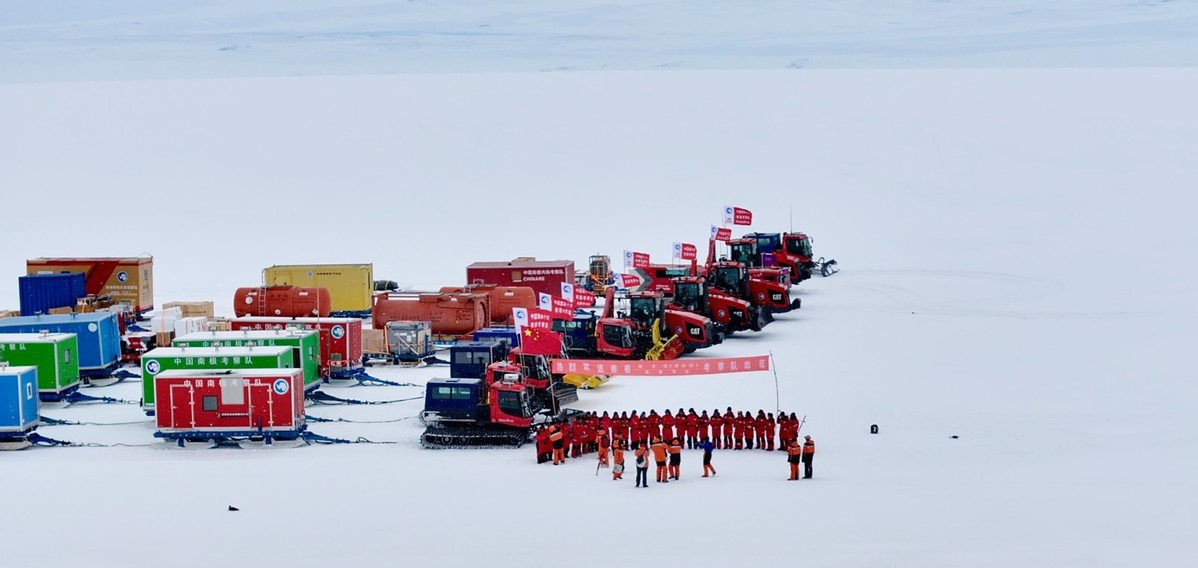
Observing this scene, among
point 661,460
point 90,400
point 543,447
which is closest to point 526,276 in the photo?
point 90,400

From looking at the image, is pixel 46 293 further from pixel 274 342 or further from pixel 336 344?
pixel 274 342

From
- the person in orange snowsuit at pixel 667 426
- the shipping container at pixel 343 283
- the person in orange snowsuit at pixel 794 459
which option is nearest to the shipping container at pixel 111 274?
the shipping container at pixel 343 283

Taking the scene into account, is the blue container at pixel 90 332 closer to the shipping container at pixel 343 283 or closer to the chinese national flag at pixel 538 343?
the shipping container at pixel 343 283

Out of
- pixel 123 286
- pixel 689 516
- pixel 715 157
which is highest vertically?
pixel 715 157

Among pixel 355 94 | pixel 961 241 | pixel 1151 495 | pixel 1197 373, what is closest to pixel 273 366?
pixel 1151 495

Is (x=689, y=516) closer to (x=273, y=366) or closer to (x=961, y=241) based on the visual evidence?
(x=273, y=366)

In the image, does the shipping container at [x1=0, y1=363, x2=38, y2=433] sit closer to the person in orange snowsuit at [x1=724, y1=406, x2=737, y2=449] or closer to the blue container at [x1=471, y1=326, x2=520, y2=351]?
the blue container at [x1=471, y1=326, x2=520, y2=351]
